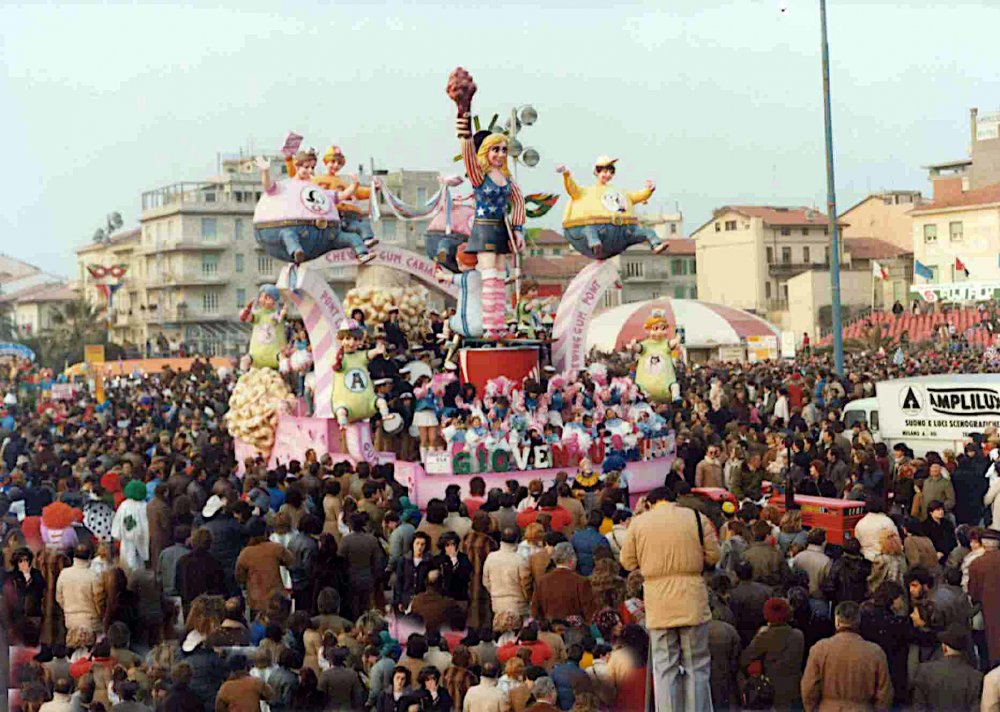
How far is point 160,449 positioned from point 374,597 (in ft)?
22.4

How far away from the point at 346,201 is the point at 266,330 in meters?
2.39

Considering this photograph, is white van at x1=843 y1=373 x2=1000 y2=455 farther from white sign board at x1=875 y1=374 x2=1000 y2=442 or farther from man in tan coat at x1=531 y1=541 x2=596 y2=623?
man in tan coat at x1=531 y1=541 x2=596 y2=623

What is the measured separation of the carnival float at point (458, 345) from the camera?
16.3 m

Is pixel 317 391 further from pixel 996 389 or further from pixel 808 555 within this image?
pixel 808 555

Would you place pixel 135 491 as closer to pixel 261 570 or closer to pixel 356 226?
pixel 261 570

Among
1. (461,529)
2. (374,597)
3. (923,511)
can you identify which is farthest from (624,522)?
(923,511)

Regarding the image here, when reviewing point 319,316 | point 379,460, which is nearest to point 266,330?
point 319,316

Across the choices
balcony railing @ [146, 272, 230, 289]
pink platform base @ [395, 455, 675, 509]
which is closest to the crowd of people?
pink platform base @ [395, 455, 675, 509]

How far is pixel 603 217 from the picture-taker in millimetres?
18234

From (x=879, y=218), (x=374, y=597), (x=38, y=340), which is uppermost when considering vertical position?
(x=879, y=218)

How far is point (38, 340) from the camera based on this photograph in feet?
132

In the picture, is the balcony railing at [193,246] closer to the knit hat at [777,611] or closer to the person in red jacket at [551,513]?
the person in red jacket at [551,513]

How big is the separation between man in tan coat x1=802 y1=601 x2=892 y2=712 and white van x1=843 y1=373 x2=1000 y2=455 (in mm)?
9395

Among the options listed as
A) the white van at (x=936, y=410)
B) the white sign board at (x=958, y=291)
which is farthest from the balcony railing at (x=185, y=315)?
the white van at (x=936, y=410)
